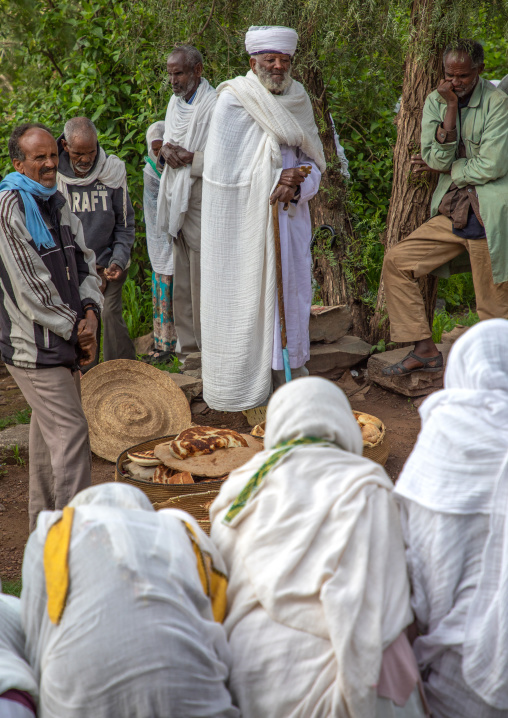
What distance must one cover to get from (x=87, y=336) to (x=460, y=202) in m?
2.82

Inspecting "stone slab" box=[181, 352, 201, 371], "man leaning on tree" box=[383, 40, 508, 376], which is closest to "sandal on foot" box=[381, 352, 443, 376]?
"man leaning on tree" box=[383, 40, 508, 376]

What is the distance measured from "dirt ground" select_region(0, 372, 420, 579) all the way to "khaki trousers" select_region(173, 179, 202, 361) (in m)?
0.76

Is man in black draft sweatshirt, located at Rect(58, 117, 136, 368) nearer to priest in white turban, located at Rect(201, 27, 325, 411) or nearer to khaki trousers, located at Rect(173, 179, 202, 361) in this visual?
khaki trousers, located at Rect(173, 179, 202, 361)

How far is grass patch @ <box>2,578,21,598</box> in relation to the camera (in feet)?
11.3

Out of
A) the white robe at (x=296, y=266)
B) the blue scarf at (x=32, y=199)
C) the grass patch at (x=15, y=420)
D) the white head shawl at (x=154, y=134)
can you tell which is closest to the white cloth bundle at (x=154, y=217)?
the white head shawl at (x=154, y=134)

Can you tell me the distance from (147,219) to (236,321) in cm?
212

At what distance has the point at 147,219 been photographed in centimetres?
667

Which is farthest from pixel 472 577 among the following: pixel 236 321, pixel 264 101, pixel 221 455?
pixel 264 101

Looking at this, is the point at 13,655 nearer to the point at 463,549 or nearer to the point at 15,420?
the point at 463,549

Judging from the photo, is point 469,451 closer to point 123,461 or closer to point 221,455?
point 221,455

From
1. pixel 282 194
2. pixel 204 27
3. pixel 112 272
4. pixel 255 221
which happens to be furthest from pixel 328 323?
pixel 204 27

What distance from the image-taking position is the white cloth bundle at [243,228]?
190 inches

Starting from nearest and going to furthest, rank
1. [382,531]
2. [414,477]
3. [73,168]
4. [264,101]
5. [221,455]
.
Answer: [382,531], [414,477], [221,455], [264,101], [73,168]

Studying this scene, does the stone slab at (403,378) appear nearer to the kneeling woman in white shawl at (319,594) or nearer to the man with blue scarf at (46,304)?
the man with blue scarf at (46,304)
